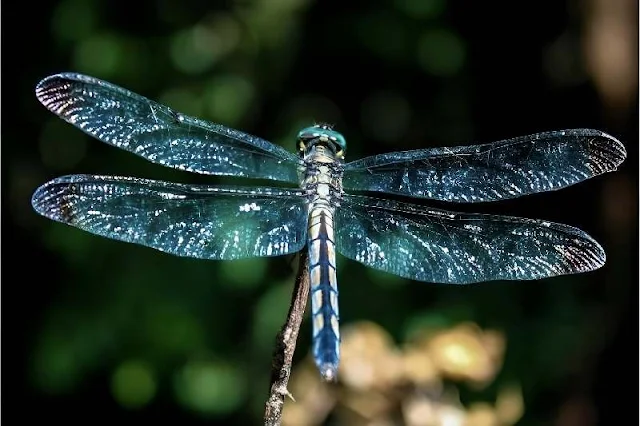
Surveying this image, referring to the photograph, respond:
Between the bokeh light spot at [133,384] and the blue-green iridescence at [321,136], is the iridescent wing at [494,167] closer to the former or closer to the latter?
the blue-green iridescence at [321,136]

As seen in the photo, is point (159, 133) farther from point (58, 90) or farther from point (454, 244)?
point (454, 244)

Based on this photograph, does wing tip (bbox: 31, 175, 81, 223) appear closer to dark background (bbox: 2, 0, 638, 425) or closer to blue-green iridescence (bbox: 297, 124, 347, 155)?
blue-green iridescence (bbox: 297, 124, 347, 155)

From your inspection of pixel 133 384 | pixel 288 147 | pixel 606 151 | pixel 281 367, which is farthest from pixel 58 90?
pixel 133 384

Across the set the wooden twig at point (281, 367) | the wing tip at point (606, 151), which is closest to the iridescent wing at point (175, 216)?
the wooden twig at point (281, 367)

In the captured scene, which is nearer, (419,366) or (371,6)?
(419,366)

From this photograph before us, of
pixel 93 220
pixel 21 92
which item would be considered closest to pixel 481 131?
pixel 21 92

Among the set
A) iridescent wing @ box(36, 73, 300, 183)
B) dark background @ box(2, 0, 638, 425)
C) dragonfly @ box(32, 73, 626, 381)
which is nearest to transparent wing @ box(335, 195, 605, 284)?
dragonfly @ box(32, 73, 626, 381)

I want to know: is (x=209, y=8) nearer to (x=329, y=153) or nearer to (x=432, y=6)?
(x=432, y=6)
